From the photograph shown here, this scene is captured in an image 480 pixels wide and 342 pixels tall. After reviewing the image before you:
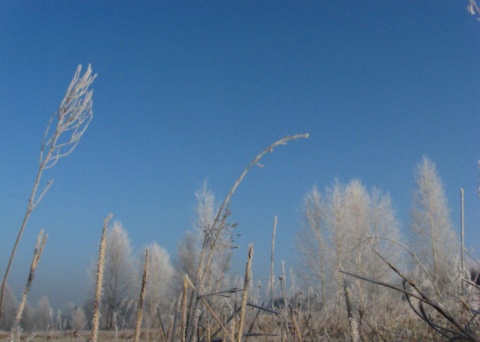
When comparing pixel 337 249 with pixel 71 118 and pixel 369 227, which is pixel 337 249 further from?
pixel 71 118

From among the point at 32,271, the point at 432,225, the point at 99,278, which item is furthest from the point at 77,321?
the point at 432,225

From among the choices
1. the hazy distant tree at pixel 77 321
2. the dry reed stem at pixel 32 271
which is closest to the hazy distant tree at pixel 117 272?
the hazy distant tree at pixel 77 321

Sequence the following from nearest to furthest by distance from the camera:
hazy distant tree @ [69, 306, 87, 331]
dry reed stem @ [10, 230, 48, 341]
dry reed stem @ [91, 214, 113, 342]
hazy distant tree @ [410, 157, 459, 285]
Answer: dry reed stem @ [91, 214, 113, 342] < dry reed stem @ [10, 230, 48, 341] < hazy distant tree @ [69, 306, 87, 331] < hazy distant tree @ [410, 157, 459, 285]

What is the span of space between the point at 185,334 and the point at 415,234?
53.5 ft

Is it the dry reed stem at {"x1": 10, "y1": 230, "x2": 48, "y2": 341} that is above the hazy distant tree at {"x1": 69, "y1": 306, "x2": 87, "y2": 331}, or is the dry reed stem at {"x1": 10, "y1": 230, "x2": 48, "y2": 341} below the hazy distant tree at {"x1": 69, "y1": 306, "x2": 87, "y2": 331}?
above

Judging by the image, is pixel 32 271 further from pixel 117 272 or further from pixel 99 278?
pixel 117 272

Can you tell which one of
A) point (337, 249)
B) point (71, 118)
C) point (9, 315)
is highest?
point (337, 249)

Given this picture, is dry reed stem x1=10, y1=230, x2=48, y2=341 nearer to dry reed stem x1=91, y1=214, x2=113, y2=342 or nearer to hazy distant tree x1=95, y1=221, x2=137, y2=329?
dry reed stem x1=91, y1=214, x2=113, y2=342

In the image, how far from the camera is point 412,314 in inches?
117

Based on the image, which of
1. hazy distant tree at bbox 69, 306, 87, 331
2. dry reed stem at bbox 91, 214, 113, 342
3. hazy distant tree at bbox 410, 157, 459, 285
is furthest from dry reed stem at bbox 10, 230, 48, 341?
hazy distant tree at bbox 410, 157, 459, 285

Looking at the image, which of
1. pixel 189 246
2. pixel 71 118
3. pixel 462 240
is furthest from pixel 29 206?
pixel 189 246

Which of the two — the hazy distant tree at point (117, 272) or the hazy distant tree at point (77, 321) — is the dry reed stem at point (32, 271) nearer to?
the hazy distant tree at point (77, 321)

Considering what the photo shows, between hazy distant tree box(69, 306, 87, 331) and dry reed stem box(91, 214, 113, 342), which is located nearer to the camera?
dry reed stem box(91, 214, 113, 342)

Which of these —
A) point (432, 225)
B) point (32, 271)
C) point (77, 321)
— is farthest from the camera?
point (432, 225)
